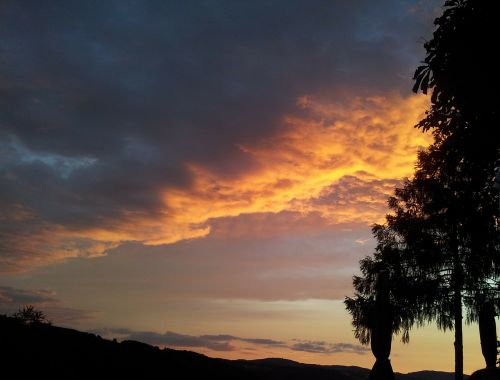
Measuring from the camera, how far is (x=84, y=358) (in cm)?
1953

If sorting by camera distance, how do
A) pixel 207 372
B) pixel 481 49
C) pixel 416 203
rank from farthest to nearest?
pixel 416 203 < pixel 207 372 < pixel 481 49

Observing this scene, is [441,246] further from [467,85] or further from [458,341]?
[467,85]

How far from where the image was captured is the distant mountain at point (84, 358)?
17156 millimetres

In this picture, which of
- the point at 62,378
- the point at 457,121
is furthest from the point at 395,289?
the point at 62,378

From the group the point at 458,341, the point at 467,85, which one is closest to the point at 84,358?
the point at 467,85

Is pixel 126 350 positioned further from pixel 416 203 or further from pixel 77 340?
pixel 416 203

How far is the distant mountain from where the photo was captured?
56.3ft

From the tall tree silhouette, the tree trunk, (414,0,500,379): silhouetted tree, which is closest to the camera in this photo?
(414,0,500,379): silhouetted tree

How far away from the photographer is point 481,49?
11547 mm


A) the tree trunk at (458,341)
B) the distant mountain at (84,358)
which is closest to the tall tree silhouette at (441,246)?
the tree trunk at (458,341)

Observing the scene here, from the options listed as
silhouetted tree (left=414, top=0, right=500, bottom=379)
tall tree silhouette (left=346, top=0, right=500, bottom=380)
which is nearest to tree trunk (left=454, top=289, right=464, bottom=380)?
tall tree silhouette (left=346, top=0, right=500, bottom=380)

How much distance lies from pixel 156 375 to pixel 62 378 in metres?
5.22

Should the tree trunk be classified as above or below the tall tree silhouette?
below

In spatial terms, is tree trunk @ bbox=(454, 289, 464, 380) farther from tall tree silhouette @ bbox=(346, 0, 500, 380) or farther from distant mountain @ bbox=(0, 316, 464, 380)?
distant mountain @ bbox=(0, 316, 464, 380)
